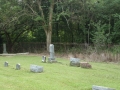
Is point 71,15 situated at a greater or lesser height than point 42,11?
lesser

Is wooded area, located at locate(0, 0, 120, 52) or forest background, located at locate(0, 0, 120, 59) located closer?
forest background, located at locate(0, 0, 120, 59)

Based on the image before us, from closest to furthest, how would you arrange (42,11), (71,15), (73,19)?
(71,15) < (73,19) < (42,11)

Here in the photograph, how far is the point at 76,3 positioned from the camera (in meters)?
21.8

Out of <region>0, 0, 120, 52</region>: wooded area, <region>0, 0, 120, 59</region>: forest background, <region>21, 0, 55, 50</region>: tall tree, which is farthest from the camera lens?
<region>21, 0, 55, 50</region>: tall tree

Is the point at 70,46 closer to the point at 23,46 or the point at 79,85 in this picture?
the point at 23,46

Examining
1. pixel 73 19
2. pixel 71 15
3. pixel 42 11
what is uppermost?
pixel 42 11

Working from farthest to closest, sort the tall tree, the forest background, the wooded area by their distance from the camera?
1. the tall tree
2. the wooded area
3. the forest background

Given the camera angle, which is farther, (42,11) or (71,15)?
(42,11)

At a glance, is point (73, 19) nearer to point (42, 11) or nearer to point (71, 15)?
point (71, 15)

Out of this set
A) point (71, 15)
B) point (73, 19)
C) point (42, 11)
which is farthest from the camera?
point (42, 11)

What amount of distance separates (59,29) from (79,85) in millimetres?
20240

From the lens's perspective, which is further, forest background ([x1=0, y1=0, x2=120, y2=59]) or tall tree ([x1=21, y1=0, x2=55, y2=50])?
tall tree ([x1=21, y1=0, x2=55, y2=50])

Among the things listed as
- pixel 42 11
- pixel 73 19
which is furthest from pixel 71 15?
pixel 42 11

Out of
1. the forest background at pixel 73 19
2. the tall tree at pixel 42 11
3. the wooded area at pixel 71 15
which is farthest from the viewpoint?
the tall tree at pixel 42 11
